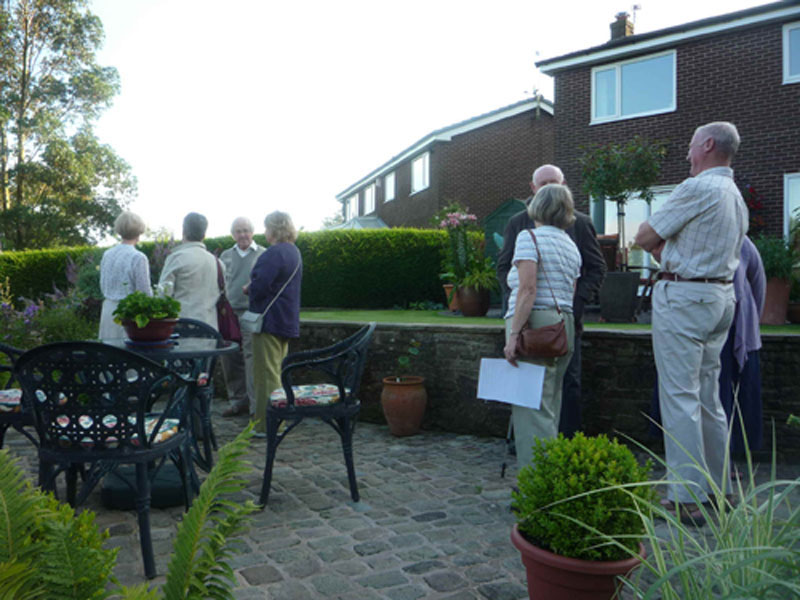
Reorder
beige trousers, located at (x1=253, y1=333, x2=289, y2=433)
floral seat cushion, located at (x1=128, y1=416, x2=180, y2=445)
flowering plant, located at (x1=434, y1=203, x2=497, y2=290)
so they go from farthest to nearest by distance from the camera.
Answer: flowering plant, located at (x1=434, y1=203, x2=497, y2=290) < beige trousers, located at (x1=253, y1=333, x2=289, y2=433) < floral seat cushion, located at (x1=128, y1=416, x2=180, y2=445)

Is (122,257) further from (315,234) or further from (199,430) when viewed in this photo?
(315,234)

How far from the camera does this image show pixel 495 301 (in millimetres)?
12414

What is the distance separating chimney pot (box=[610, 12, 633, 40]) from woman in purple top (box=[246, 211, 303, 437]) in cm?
1301

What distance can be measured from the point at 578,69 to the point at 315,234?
7679 millimetres

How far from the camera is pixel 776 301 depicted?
784 centimetres

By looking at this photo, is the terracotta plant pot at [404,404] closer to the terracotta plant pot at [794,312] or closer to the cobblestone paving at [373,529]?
the cobblestone paving at [373,529]

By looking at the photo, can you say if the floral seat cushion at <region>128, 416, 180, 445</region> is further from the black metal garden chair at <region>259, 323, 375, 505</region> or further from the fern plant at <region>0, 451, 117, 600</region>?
the fern plant at <region>0, 451, 117, 600</region>

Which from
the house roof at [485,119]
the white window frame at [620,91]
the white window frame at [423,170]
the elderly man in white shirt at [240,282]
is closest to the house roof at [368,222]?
the white window frame at [423,170]

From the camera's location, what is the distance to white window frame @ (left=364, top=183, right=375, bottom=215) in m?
30.9

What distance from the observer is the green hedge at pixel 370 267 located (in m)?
12.0

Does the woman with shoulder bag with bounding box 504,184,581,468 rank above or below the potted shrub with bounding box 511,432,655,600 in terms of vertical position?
above

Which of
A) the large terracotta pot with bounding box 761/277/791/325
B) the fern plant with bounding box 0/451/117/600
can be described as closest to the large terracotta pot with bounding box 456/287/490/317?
the large terracotta pot with bounding box 761/277/791/325

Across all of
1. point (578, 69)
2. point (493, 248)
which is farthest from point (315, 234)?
point (578, 69)

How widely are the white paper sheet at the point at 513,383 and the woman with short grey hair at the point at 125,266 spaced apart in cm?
293
